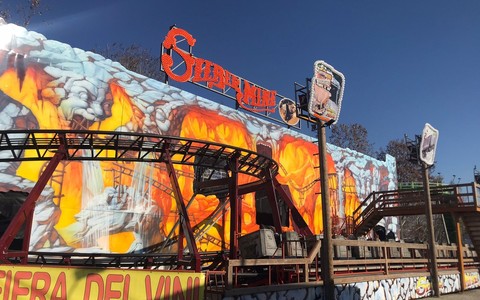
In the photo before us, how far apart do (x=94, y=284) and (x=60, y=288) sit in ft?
2.09

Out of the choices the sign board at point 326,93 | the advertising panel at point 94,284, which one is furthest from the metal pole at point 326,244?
the advertising panel at point 94,284

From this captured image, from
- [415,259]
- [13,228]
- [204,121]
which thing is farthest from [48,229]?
[415,259]

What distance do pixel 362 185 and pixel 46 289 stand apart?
29.6 m

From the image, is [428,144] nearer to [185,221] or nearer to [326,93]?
[326,93]

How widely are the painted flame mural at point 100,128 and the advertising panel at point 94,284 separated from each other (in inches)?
280

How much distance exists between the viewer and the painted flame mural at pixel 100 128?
605 inches

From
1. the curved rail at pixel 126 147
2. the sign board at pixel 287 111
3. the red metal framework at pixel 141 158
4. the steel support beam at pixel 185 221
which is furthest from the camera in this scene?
the sign board at pixel 287 111

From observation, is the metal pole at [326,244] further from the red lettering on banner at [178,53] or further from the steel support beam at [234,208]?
the red lettering on banner at [178,53]

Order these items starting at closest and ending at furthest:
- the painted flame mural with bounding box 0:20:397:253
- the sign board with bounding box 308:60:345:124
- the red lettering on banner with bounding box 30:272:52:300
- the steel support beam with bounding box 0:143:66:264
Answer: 1. the red lettering on banner with bounding box 30:272:52:300
2. the steel support beam with bounding box 0:143:66:264
3. the sign board with bounding box 308:60:345:124
4. the painted flame mural with bounding box 0:20:397:253

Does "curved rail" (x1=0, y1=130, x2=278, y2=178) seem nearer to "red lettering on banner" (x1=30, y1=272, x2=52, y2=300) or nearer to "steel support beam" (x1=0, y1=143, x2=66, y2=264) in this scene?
"steel support beam" (x1=0, y1=143, x2=66, y2=264)

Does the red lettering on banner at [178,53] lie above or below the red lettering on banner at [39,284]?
above

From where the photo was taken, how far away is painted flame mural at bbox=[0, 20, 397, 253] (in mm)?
15367

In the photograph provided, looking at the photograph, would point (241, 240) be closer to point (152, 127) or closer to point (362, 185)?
point (152, 127)

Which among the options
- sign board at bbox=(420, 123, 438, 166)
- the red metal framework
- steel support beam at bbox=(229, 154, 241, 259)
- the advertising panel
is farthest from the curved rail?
sign board at bbox=(420, 123, 438, 166)
